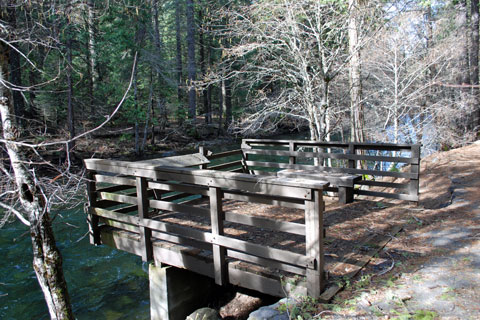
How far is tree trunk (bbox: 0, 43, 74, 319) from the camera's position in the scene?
4633 millimetres

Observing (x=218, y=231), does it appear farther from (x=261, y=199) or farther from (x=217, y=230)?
(x=261, y=199)

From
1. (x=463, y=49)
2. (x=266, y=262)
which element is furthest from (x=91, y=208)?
(x=463, y=49)

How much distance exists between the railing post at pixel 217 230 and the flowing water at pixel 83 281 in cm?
237

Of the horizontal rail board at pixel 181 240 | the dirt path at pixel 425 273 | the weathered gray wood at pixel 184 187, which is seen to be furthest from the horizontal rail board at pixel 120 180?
the dirt path at pixel 425 273

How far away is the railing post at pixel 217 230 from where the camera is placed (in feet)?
14.7

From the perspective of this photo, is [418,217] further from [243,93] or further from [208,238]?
[243,93]

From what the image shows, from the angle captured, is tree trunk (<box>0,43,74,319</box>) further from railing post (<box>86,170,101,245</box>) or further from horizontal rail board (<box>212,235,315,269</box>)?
horizontal rail board (<box>212,235,315,269</box>)

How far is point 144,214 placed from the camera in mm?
5480

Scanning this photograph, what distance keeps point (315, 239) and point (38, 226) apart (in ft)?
11.8

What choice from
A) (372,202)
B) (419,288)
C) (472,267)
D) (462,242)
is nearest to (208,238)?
(419,288)

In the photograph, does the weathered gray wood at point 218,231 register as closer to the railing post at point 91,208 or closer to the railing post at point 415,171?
the railing post at point 91,208

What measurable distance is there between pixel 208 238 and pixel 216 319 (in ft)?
4.05

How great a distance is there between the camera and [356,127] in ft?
33.0

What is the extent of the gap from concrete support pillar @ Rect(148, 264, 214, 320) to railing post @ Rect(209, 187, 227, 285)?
115 cm
